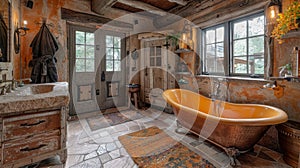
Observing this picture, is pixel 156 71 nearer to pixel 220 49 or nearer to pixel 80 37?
pixel 220 49

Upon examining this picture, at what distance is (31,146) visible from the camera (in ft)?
4.90

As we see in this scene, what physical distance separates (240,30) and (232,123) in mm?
1896

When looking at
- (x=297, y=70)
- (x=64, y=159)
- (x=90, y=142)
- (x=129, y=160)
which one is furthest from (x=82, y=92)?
(x=297, y=70)

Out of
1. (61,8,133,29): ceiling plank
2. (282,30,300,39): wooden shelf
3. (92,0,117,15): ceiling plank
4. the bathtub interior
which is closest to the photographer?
(282,30,300,39): wooden shelf

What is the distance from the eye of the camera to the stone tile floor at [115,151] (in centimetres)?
175

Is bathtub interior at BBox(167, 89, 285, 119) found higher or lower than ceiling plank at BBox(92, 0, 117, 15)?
lower

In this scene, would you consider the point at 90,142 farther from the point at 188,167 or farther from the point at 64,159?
the point at 188,167

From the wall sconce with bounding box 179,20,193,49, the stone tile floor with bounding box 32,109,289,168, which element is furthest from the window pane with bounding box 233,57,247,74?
the stone tile floor with bounding box 32,109,289,168

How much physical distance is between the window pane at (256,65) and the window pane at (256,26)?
39cm

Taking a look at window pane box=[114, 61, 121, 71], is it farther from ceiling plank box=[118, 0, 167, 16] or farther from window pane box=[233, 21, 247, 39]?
window pane box=[233, 21, 247, 39]

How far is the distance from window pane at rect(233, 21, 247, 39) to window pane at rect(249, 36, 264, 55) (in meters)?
0.18

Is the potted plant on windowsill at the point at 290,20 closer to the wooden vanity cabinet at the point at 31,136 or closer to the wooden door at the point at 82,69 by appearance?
the wooden vanity cabinet at the point at 31,136

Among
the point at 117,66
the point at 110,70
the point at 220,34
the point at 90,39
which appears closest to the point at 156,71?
the point at 117,66

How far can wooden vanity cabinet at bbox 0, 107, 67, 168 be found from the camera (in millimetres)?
1365
